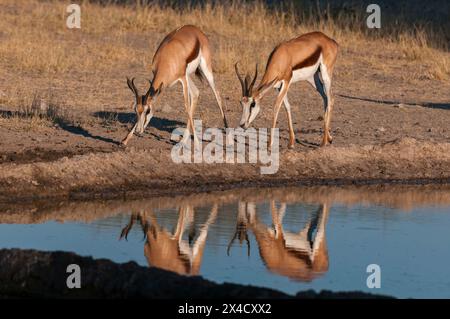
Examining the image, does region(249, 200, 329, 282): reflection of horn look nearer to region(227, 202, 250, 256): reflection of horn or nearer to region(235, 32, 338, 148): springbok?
region(227, 202, 250, 256): reflection of horn

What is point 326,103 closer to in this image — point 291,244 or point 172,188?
point 172,188

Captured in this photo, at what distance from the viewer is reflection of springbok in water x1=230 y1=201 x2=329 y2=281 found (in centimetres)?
821

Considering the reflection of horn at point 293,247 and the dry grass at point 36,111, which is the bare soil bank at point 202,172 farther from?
the dry grass at point 36,111

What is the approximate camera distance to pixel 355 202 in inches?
428

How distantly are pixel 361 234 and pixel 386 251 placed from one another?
0.61m

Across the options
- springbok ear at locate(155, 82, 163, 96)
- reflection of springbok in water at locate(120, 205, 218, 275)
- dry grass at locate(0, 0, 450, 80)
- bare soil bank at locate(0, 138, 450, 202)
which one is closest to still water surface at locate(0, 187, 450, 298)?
reflection of springbok in water at locate(120, 205, 218, 275)

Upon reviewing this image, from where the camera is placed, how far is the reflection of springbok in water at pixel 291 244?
8.21 meters

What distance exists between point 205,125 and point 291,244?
15.9 feet

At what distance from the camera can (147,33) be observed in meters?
20.8

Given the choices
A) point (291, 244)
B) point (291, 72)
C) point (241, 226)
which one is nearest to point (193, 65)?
point (291, 72)

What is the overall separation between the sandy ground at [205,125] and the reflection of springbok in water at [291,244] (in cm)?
127

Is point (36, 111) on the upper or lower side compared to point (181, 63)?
lower

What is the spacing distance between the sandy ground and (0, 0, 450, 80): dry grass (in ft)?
1.77

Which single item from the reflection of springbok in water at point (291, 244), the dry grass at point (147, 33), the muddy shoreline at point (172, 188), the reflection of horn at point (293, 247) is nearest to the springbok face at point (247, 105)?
the muddy shoreline at point (172, 188)
